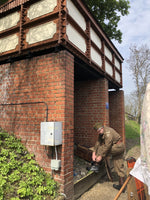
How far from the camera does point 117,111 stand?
9.67 meters

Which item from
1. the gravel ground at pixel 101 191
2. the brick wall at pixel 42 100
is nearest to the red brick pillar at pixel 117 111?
the gravel ground at pixel 101 191

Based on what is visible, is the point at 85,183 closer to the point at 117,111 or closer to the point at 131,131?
the point at 117,111

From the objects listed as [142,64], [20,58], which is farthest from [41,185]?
[142,64]

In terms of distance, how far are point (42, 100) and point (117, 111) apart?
646 cm

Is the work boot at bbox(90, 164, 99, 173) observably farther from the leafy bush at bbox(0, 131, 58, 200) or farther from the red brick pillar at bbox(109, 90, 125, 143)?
the red brick pillar at bbox(109, 90, 125, 143)

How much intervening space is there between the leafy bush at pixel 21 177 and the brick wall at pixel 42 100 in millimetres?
232

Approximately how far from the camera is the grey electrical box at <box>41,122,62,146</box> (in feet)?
12.0

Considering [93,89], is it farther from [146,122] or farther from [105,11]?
[105,11]

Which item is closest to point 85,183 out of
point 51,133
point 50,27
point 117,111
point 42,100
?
point 51,133

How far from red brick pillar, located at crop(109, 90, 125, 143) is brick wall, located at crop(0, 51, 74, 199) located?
6002mm

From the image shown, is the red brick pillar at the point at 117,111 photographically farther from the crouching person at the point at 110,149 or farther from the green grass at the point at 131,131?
the green grass at the point at 131,131

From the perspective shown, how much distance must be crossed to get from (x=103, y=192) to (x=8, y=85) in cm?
451

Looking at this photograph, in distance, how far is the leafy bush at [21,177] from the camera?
313cm

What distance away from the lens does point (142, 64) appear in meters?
22.4
